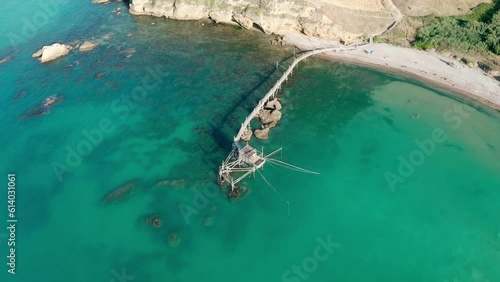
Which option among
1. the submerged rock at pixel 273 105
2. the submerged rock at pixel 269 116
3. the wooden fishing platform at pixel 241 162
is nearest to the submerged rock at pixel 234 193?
the wooden fishing platform at pixel 241 162

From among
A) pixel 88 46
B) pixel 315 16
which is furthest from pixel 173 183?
pixel 315 16

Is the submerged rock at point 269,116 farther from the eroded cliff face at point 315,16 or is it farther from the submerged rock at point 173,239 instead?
the eroded cliff face at point 315,16

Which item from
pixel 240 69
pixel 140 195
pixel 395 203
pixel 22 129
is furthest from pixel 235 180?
pixel 22 129

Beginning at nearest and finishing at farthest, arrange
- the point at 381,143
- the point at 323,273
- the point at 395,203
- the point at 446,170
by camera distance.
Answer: the point at 323,273 → the point at 395,203 → the point at 446,170 → the point at 381,143

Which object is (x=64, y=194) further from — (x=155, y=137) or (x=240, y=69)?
(x=240, y=69)

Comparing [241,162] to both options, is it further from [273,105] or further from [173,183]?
[273,105]

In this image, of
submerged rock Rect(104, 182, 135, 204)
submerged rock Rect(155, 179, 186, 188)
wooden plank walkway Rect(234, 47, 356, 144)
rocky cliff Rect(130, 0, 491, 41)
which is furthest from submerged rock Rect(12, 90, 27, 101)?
rocky cliff Rect(130, 0, 491, 41)
